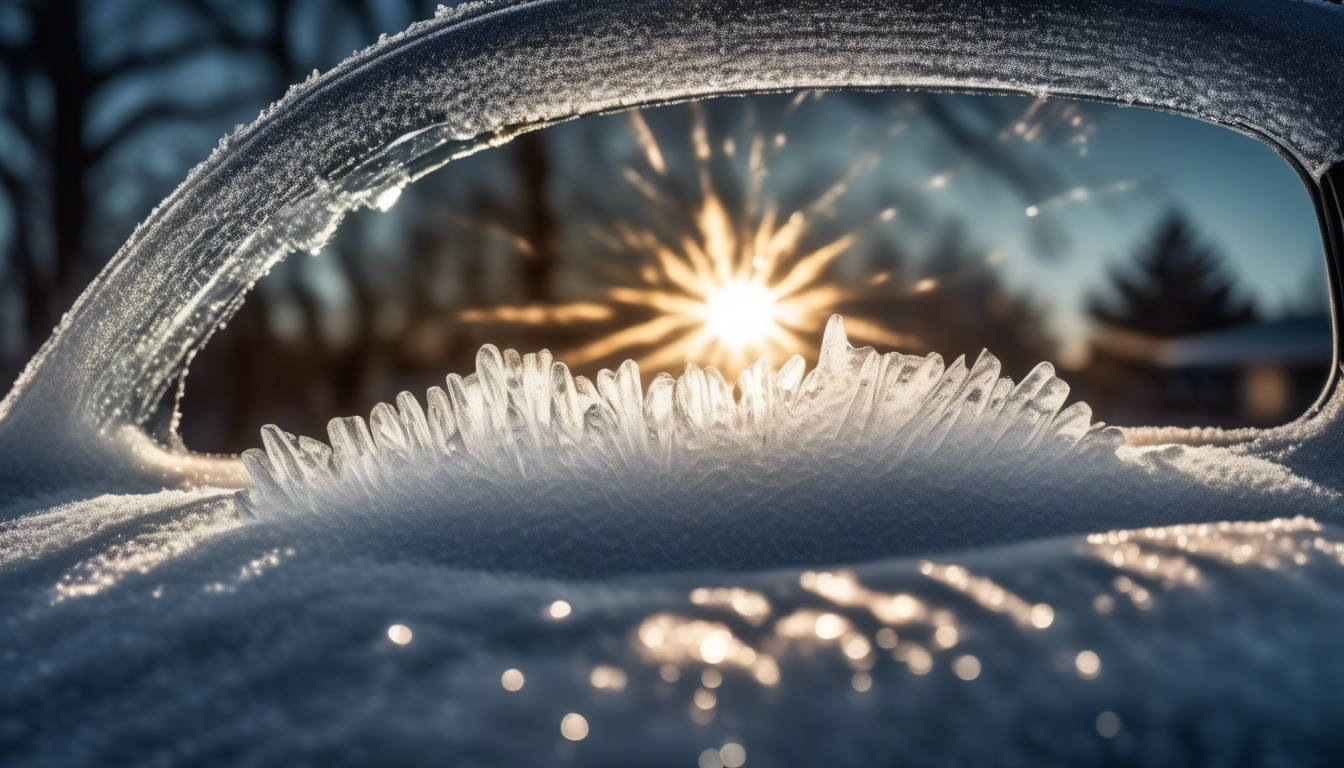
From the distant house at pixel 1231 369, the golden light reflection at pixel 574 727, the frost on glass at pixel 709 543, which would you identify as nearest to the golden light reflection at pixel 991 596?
the frost on glass at pixel 709 543

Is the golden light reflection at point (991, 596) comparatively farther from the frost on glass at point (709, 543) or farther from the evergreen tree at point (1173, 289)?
the evergreen tree at point (1173, 289)

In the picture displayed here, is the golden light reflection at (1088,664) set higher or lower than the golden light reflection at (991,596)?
lower

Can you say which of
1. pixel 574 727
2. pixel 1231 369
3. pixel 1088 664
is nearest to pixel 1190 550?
pixel 1088 664

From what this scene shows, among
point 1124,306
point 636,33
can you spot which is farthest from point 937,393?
point 1124,306

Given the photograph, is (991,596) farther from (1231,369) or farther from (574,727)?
(1231,369)

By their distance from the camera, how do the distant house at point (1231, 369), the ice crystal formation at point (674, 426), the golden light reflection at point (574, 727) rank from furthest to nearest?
1. the distant house at point (1231, 369)
2. the ice crystal formation at point (674, 426)
3. the golden light reflection at point (574, 727)

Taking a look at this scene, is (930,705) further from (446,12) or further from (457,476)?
(446,12)

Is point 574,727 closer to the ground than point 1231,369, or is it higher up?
closer to the ground

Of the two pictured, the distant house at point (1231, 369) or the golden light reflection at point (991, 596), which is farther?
the distant house at point (1231, 369)
